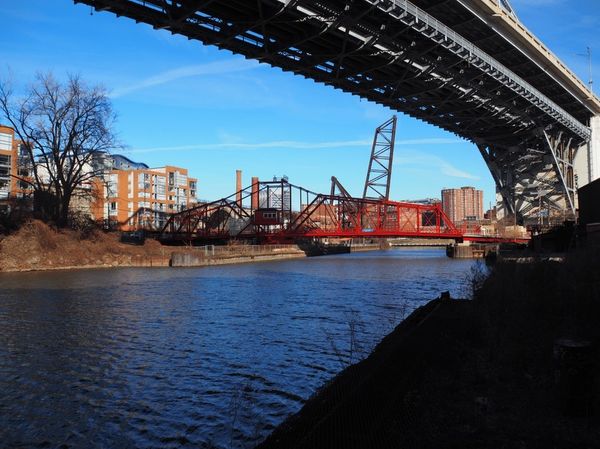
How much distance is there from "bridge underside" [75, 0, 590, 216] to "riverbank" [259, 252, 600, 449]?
22.3 meters

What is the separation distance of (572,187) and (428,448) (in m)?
69.5

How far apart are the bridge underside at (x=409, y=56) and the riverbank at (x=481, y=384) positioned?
22342 millimetres

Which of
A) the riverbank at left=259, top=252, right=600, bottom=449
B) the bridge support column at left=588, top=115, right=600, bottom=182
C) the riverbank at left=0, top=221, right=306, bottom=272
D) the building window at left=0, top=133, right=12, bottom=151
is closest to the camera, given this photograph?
the riverbank at left=259, top=252, right=600, bottom=449

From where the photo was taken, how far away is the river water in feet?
28.1

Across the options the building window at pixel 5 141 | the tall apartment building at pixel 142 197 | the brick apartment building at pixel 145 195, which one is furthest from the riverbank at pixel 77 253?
the tall apartment building at pixel 142 197

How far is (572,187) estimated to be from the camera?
65.9 m

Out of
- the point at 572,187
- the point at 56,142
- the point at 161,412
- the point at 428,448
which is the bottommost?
the point at 161,412

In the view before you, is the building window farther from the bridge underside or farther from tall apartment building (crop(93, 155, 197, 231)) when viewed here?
the bridge underside

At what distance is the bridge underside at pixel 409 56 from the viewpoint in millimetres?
29812

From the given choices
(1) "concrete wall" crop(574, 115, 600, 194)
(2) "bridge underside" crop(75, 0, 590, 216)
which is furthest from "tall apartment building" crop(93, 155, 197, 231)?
(1) "concrete wall" crop(574, 115, 600, 194)

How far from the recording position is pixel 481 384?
7.90m

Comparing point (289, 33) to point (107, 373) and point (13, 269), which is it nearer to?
point (107, 373)

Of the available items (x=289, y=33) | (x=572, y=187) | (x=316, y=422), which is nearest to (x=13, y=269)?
(x=289, y=33)

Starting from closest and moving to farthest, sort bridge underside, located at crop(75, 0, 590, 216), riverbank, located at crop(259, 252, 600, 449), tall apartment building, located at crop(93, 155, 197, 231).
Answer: riverbank, located at crop(259, 252, 600, 449) < bridge underside, located at crop(75, 0, 590, 216) < tall apartment building, located at crop(93, 155, 197, 231)
